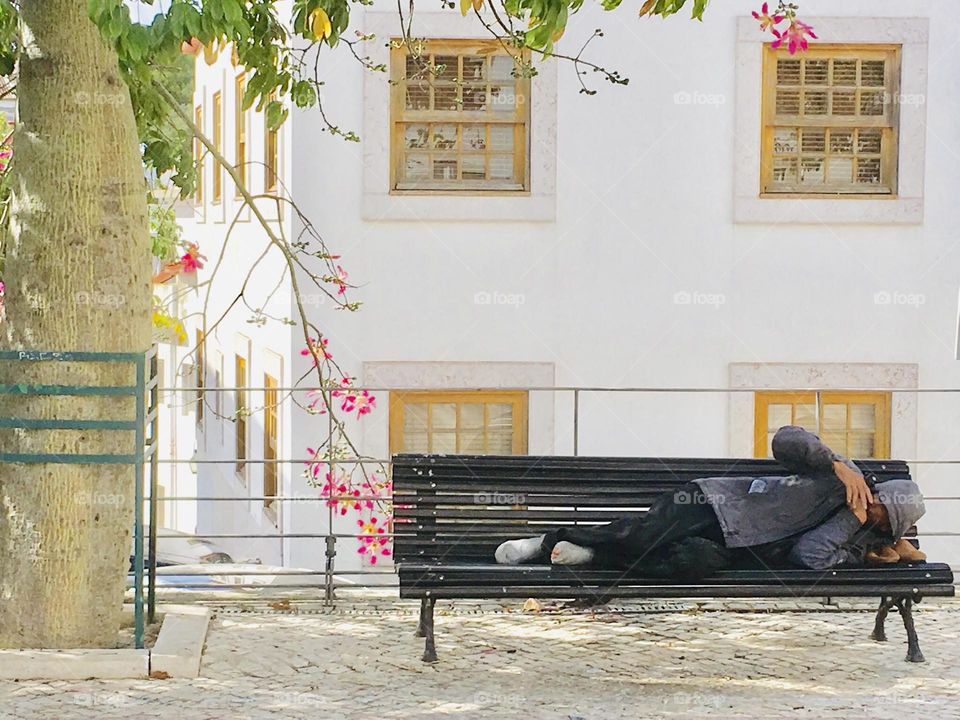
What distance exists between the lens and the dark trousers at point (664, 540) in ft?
23.4

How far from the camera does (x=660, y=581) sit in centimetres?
714

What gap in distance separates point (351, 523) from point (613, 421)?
2120mm

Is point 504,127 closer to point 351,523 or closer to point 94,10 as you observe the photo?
point 351,523

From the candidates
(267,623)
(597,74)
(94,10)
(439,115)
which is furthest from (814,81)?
(94,10)

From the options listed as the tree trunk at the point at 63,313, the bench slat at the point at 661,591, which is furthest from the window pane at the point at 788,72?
the tree trunk at the point at 63,313

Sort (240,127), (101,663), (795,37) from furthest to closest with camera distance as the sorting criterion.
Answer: (240,127)
(795,37)
(101,663)

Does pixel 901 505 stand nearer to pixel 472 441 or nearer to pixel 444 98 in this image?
pixel 472 441

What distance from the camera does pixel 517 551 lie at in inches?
296

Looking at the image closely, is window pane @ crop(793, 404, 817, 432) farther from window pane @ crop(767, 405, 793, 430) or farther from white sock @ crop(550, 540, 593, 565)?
white sock @ crop(550, 540, 593, 565)

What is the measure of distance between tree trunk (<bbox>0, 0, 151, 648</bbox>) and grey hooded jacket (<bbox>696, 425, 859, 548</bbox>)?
9.01 feet

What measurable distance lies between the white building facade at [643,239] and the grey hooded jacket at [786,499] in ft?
15.9

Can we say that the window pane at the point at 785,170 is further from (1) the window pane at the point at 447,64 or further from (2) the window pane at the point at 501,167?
(1) the window pane at the point at 447,64

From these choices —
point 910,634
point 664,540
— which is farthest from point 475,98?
point 910,634

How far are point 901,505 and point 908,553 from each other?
0.24 m
